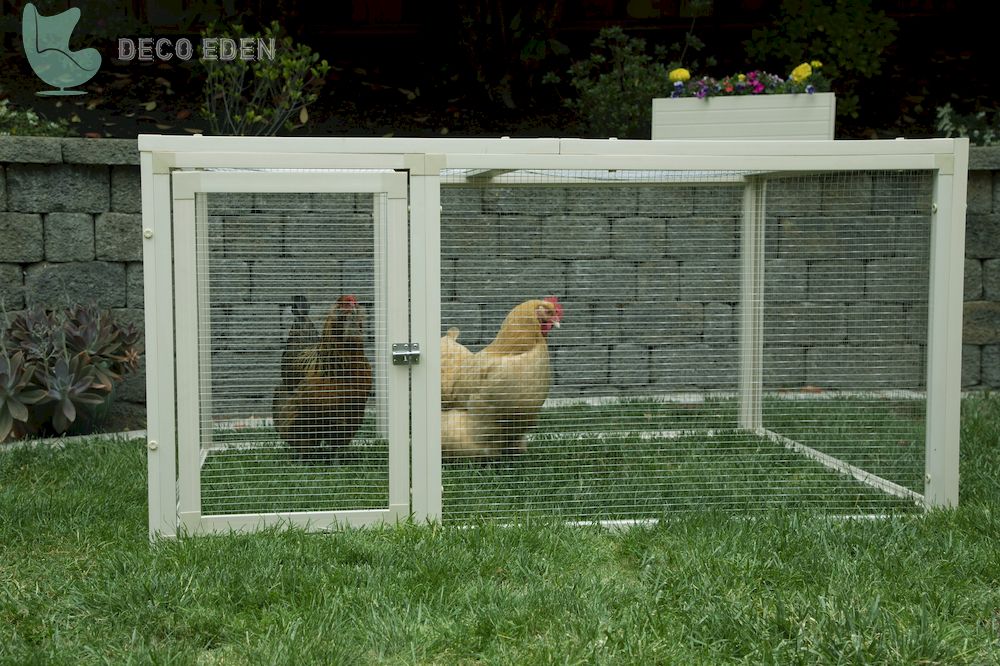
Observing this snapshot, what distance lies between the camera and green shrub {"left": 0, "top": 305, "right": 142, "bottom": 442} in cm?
424

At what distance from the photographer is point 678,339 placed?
3176 mm

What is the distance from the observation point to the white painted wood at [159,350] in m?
2.82

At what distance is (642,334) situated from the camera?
10.3 feet

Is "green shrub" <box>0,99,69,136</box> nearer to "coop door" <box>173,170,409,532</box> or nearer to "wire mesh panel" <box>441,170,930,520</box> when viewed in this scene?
"coop door" <box>173,170,409,532</box>

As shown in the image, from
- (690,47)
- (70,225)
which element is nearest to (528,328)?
(70,225)

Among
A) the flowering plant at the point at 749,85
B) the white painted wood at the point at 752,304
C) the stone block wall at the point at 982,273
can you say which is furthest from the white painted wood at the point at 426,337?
the stone block wall at the point at 982,273

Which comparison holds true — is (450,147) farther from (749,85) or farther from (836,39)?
(836,39)

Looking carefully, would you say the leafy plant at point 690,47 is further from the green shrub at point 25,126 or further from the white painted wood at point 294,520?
the white painted wood at point 294,520

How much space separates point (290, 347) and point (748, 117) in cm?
190

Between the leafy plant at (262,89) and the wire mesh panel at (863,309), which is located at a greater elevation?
the leafy plant at (262,89)

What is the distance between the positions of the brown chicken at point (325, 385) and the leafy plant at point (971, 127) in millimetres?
4850

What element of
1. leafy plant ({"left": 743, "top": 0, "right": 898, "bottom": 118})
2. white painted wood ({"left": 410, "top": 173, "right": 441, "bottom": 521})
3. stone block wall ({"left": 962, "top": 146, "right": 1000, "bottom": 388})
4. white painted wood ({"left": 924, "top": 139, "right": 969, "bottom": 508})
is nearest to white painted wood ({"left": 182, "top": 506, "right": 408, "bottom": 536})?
white painted wood ({"left": 410, "top": 173, "right": 441, "bottom": 521})

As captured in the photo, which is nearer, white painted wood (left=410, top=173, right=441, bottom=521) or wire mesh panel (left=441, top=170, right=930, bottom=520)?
white painted wood (left=410, top=173, right=441, bottom=521)

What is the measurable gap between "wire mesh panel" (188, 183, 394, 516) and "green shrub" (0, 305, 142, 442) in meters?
1.67
